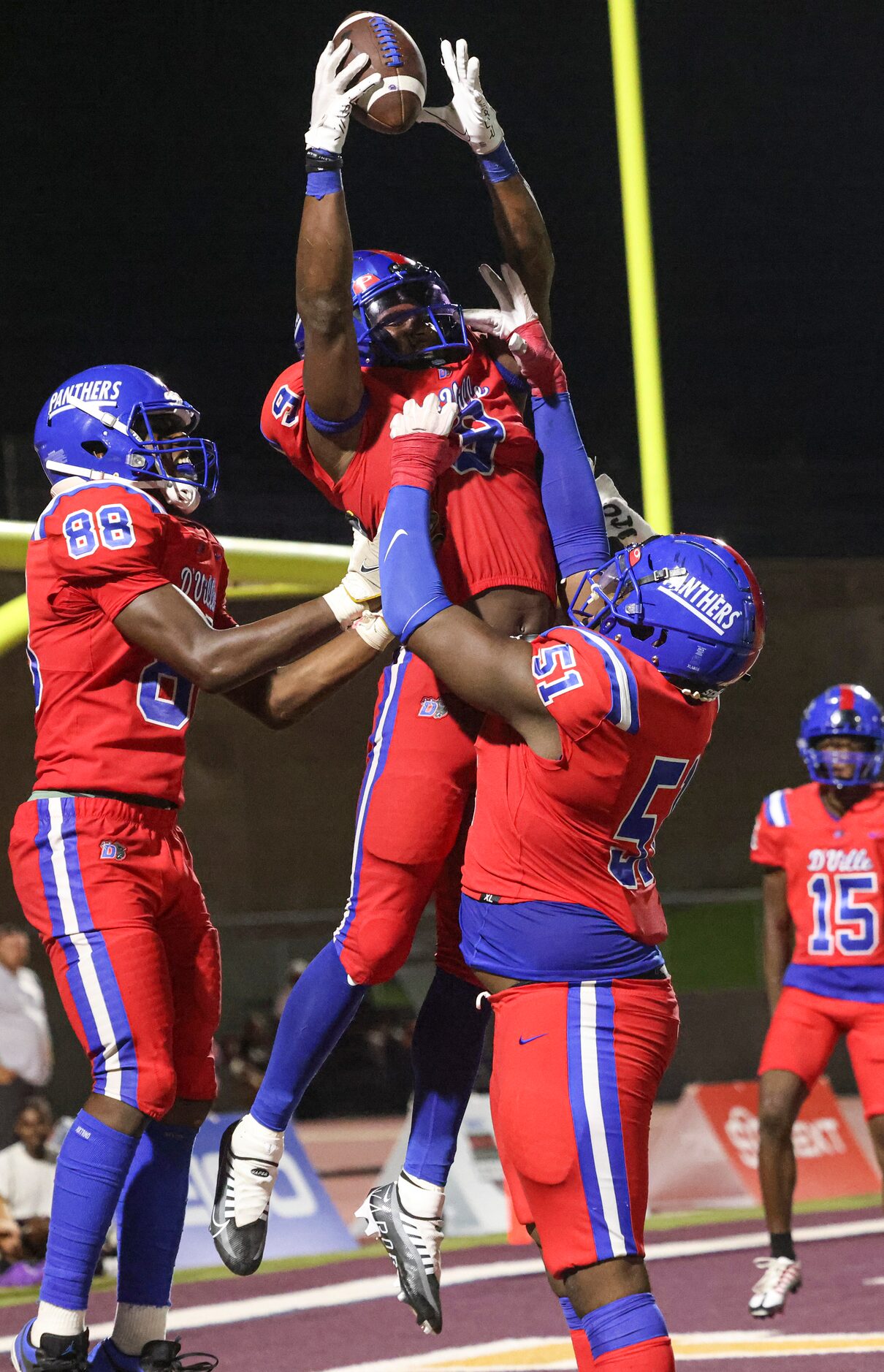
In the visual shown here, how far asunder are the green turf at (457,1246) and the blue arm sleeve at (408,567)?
4.12m

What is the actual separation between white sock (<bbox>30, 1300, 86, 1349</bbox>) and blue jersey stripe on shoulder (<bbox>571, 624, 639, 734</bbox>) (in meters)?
1.61

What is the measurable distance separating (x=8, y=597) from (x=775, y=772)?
24.8ft

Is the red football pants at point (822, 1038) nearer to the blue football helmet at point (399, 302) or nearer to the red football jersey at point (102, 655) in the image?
the red football jersey at point (102, 655)

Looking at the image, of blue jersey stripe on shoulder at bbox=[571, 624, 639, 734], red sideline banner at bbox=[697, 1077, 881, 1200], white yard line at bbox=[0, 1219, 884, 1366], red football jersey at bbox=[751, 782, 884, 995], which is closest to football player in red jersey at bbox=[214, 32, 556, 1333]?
blue jersey stripe on shoulder at bbox=[571, 624, 639, 734]

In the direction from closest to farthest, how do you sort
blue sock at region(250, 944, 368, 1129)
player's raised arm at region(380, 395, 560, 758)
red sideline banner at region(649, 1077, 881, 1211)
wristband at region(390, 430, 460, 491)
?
player's raised arm at region(380, 395, 560, 758), wristband at region(390, 430, 460, 491), blue sock at region(250, 944, 368, 1129), red sideline banner at region(649, 1077, 881, 1211)

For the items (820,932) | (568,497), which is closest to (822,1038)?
(820,932)

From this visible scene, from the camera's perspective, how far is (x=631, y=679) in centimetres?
286

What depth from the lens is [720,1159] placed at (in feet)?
30.3

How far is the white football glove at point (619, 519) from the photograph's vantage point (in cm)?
362

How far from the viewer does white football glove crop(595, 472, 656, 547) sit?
3621 mm

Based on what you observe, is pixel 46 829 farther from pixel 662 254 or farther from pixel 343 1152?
→ pixel 662 254

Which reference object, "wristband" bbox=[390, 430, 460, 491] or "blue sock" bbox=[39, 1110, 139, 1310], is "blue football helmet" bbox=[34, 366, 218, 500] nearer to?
"wristband" bbox=[390, 430, 460, 491]

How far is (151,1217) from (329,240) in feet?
6.58

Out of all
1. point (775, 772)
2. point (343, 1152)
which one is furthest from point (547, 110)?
point (343, 1152)
